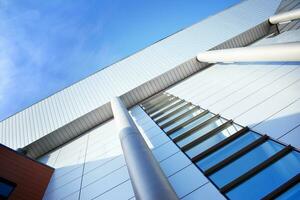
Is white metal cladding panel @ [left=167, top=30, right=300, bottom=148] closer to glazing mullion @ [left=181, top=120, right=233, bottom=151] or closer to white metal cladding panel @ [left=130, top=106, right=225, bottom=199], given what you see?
glazing mullion @ [left=181, top=120, right=233, bottom=151]

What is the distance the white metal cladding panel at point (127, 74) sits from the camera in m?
12.1

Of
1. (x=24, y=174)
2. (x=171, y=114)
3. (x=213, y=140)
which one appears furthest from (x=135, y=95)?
(x=213, y=140)

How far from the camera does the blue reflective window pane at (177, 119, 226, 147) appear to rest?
653 centimetres

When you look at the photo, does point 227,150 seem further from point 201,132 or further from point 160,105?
point 160,105

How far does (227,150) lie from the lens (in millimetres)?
5395

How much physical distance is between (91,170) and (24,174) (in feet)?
6.52

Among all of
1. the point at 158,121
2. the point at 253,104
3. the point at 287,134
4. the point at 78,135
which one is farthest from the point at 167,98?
the point at 287,134

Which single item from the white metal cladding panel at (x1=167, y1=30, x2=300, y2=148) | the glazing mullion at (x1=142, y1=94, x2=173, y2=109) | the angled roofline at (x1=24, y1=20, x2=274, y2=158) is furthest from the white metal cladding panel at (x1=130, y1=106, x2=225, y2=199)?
the angled roofline at (x1=24, y1=20, x2=274, y2=158)

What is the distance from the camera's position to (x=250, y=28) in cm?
1414

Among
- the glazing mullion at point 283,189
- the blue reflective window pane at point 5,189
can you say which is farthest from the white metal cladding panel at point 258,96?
the blue reflective window pane at point 5,189

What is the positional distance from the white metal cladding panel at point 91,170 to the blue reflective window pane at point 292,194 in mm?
2737

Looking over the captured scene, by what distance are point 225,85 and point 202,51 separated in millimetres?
4724

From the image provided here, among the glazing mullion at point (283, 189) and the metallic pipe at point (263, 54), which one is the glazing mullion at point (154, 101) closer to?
the metallic pipe at point (263, 54)

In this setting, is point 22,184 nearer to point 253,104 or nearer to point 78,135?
point 78,135
